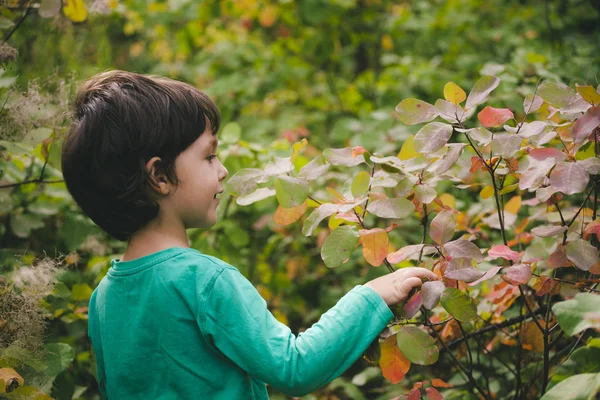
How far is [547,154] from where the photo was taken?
103 cm

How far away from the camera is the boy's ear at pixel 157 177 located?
3.64 ft

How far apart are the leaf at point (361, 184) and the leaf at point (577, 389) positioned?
503mm

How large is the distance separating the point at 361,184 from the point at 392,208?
0.09m

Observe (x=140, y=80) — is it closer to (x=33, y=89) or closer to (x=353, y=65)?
(x=33, y=89)

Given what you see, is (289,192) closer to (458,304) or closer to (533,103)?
(458,304)

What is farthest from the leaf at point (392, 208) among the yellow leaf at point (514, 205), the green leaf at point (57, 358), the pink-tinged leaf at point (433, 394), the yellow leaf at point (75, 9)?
the yellow leaf at point (75, 9)

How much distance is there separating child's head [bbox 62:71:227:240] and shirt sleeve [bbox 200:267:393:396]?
7.8 inches

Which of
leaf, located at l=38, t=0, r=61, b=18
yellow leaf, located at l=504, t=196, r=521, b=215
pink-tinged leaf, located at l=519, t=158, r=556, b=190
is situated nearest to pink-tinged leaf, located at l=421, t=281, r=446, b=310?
pink-tinged leaf, located at l=519, t=158, r=556, b=190

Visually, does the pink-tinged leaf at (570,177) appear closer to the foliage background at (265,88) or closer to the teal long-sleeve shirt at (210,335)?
the teal long-sleeve shirt at (210,335)

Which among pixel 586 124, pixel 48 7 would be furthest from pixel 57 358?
pixel 586 124

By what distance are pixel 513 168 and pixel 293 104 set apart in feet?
10.7

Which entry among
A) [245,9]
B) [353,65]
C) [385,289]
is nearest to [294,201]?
[385,289]

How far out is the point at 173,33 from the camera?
176 inches

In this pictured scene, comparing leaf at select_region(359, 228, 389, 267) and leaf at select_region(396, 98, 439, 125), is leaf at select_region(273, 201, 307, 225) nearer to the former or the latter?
leaf at select_region(359, 228, 389, 267)
